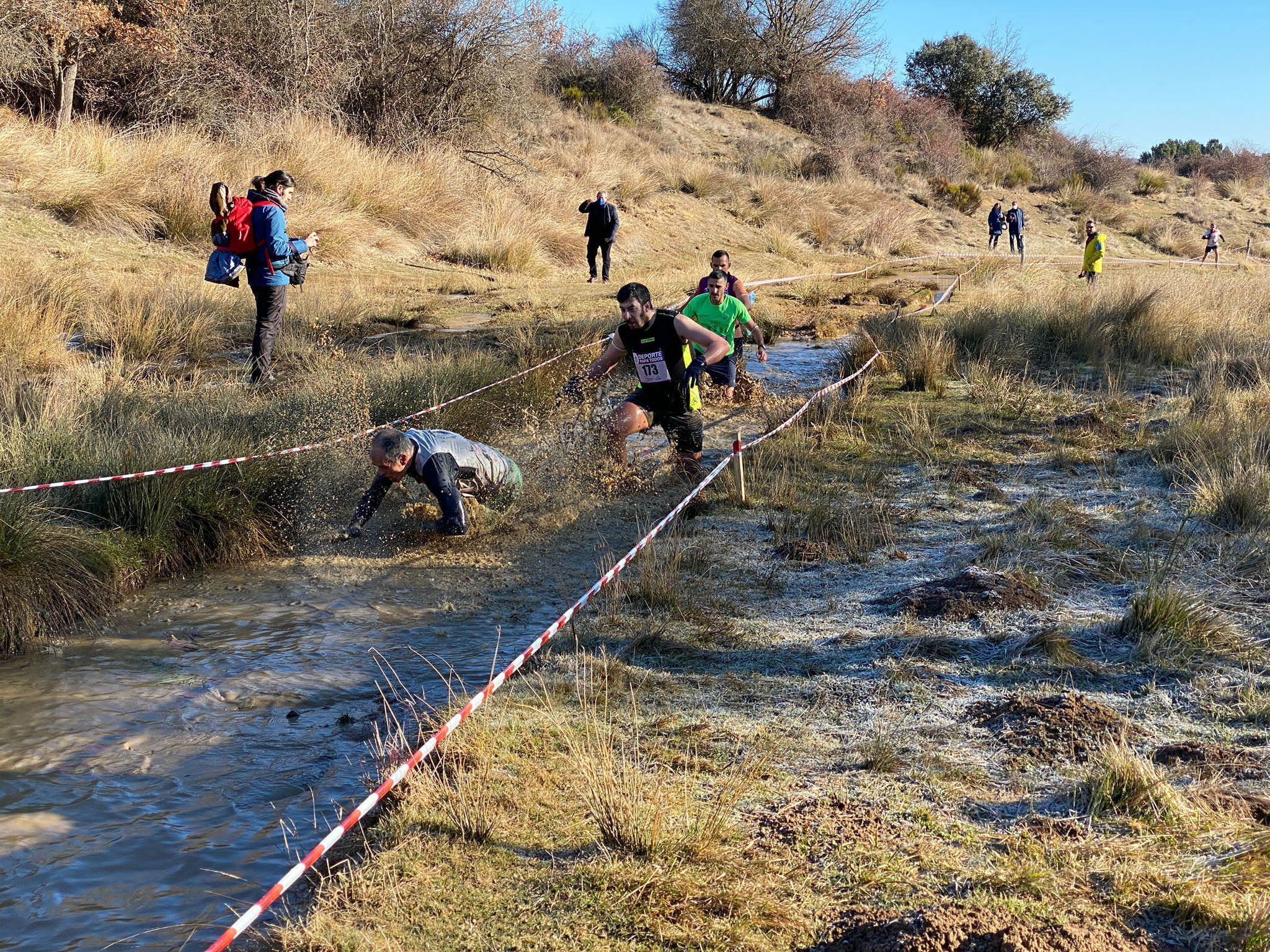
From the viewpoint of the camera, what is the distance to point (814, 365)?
13367 millimetres

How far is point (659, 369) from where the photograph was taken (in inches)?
312

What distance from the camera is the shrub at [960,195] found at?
3844 centimetres

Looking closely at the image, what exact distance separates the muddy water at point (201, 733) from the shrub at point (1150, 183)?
46.8 meters

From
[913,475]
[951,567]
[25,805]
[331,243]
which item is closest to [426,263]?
[331,243]

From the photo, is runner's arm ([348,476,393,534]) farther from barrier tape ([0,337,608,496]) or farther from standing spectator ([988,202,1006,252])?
standing spectator ([988,202,1006,252])

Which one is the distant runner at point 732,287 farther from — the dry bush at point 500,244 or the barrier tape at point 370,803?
the dry bush at point 500,244

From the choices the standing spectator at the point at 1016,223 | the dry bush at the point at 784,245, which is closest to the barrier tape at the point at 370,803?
the dry bush at the point at 784,245

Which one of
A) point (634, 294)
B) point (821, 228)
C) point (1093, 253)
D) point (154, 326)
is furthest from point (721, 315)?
point (821, 228)

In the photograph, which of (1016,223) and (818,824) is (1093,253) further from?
(818,824)

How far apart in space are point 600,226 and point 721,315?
968 centimetres

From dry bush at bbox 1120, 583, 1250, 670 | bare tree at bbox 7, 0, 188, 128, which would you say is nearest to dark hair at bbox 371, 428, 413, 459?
dry bush at bbox 1120, 583, 1250, 670

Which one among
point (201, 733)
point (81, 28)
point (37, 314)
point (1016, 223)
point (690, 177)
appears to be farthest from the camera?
point (1016, 223)

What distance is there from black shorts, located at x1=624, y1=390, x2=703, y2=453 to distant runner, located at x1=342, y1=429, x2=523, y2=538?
1.50 metres

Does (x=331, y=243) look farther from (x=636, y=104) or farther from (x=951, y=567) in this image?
(x=636, y=104)
